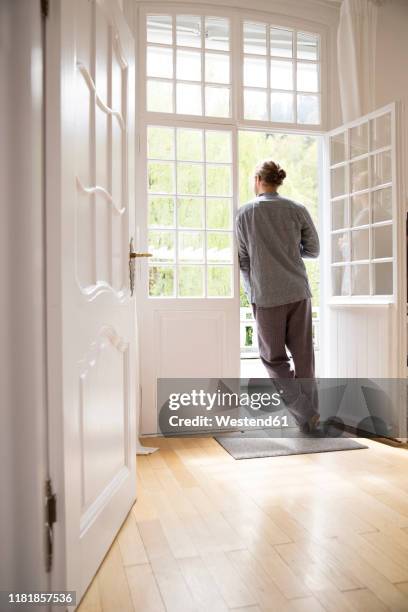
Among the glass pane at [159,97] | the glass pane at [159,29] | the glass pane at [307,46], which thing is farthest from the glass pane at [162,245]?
the glass pane at [307,46]

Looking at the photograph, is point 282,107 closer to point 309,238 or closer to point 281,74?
point 281,74

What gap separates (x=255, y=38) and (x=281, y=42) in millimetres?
192

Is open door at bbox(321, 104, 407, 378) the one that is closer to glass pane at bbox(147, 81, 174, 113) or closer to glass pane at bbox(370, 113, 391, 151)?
glass pane at bbox(370, 113, 391, 151)

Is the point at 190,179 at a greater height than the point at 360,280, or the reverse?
the point at 190,179

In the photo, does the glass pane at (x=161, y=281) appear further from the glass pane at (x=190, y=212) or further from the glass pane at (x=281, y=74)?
the glass pane at (x=281, y=74)

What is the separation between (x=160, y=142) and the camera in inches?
139

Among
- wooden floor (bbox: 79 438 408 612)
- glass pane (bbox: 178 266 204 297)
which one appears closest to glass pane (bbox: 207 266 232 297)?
glass pane (bbox: 178 266 204 297)

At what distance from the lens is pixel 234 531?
6.57 ft

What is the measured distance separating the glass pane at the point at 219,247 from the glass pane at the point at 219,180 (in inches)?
11.2

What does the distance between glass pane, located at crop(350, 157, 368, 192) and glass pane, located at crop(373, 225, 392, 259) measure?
335 mm

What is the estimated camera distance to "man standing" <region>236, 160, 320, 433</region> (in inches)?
131

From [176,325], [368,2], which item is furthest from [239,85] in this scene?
[176,325]

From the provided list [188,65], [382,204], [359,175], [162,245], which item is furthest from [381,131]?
[162,245]

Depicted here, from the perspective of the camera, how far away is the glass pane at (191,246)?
3574 millimetres
